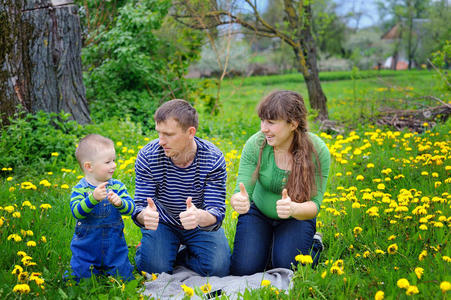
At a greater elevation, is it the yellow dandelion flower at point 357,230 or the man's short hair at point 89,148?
the man's short hair at point 89,148

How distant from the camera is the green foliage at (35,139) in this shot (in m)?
4.54

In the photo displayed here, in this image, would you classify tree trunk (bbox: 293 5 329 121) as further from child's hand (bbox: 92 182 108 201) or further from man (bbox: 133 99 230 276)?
child's hand (bbox: 92 182 108 201)

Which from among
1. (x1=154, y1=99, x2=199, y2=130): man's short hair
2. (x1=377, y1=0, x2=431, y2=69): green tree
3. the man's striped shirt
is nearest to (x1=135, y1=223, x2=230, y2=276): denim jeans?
the man's striped shirt

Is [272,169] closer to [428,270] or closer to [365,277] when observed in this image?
[365,277]

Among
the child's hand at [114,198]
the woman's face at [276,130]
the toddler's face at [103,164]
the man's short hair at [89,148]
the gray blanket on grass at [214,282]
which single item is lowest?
the gray blanket on grass at [214,282]

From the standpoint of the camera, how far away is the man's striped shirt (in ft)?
7.80

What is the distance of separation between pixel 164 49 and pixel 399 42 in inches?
1014

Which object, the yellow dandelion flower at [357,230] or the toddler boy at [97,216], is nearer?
the toddler boy at [97,216]

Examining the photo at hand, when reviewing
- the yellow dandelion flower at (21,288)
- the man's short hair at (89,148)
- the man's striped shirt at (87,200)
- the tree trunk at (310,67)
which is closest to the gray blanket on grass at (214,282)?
the man's striped shirt at (87,200)

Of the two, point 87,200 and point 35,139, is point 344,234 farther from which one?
point 35,139

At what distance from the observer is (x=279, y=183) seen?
289 cm

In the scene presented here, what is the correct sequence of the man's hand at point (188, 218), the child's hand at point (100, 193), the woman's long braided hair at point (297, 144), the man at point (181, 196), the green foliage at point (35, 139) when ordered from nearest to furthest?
the child's hand at point (100, 193)
the man's hand at point (188, 218)
the woman's long braided hair at point (297, 144)
the man at point (181, 196)
the green foliage at point (35, 139)

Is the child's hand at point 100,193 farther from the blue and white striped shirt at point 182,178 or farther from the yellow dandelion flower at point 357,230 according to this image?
the yellow dandelion flower at point 357,230

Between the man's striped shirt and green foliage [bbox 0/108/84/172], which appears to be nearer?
the man's striped shirt
